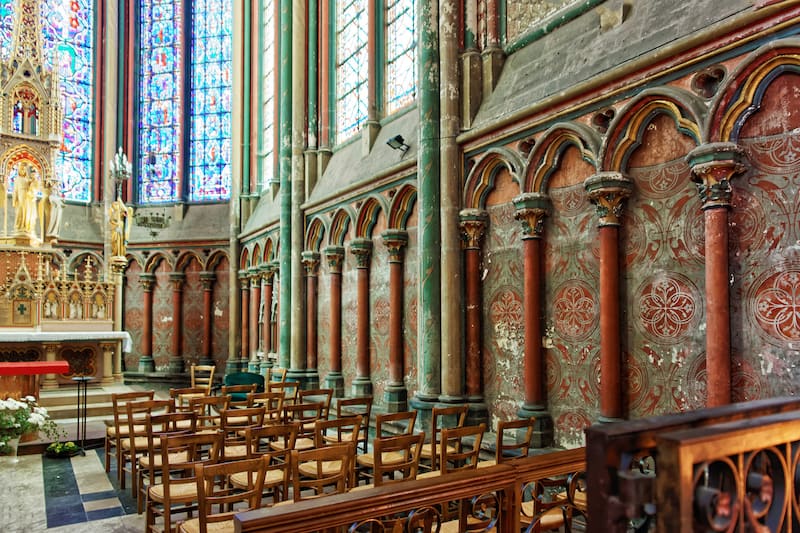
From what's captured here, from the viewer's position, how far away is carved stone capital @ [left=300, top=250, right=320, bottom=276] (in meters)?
12.2

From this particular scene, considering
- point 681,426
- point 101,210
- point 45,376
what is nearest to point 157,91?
point 101,210

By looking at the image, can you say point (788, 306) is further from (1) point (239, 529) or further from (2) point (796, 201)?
(1) point (239, 529)

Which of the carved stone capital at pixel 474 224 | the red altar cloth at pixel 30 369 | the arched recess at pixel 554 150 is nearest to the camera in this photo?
the arched recess at pixel 554 150

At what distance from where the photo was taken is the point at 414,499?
2.46 metres

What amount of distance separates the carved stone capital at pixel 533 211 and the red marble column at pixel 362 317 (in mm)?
4049

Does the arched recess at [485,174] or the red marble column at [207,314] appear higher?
the arched recess at [485,174]

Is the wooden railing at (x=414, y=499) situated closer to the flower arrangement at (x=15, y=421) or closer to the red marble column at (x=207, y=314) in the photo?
the flower arrangement at (x=15, y=421)

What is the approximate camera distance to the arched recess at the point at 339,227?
11274 millimetres

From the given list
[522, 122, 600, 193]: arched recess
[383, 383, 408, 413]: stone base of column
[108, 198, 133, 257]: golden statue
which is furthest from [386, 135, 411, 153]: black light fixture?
[108, 198, 133, 257]: golden statue

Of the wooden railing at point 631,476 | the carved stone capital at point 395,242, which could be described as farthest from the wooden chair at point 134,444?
the wooden railing at point 631,476

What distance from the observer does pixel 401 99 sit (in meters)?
10.6

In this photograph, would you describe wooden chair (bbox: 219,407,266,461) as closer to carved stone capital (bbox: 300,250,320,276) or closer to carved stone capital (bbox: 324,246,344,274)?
carved stone capital (bbox: 324,246,344,274)

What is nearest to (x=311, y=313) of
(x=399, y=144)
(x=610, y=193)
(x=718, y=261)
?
(x=399, y=144)

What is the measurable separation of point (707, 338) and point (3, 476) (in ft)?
24.3
